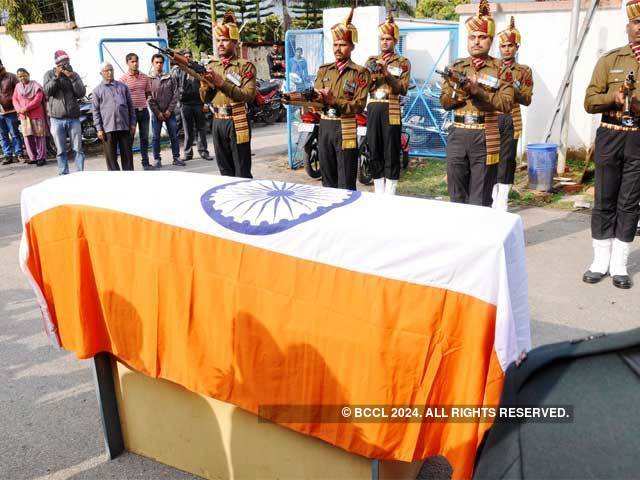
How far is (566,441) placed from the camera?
905mm

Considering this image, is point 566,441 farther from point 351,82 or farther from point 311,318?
point 351,82

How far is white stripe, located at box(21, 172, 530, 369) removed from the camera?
72.3 inches

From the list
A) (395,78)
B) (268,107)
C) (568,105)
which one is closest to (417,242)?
(395,78)

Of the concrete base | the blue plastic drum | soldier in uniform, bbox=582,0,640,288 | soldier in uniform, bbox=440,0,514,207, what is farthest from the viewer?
the blue plastic drum

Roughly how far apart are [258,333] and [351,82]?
14.1 feet

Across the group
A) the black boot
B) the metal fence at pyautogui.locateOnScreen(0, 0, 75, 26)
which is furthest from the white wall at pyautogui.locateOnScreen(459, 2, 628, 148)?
the metal fence at pyautogui.locateOnScreen(0, 0, 75, 26)

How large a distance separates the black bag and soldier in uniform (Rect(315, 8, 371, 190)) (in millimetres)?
5236

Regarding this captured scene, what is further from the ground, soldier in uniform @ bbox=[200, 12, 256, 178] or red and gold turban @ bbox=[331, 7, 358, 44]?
red and gold turban @ bbox=[331, 7, 358, 44]

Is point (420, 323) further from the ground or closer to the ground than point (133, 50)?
closer to the ground

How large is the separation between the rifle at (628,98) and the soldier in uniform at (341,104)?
2.41 metres

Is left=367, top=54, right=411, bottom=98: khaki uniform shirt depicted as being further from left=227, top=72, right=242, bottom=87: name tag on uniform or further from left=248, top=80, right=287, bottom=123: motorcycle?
left=248, top=80, right=287, bottom=123: motorcycle

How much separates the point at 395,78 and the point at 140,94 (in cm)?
493

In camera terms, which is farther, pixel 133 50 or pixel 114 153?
pixel 133 50

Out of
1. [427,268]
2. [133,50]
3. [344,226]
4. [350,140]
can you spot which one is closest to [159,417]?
[344,226]
